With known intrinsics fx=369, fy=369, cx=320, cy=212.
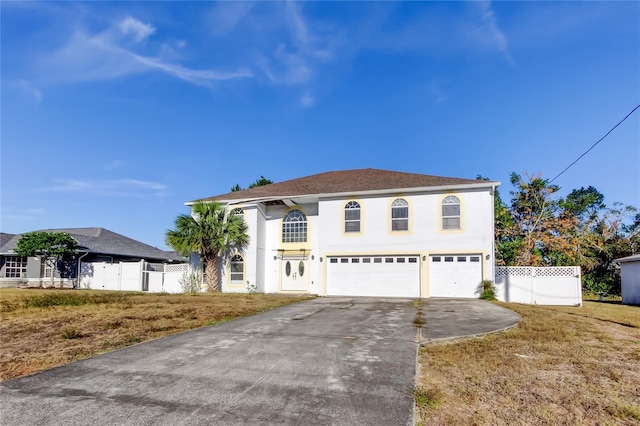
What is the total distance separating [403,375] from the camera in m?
4.93

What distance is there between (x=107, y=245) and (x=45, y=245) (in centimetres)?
512

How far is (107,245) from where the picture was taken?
93.3 feet

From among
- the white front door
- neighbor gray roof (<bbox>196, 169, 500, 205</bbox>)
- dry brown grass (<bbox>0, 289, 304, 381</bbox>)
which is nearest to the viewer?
dry brown grass (<bbox>0, 289, 304, 381</bbox>)

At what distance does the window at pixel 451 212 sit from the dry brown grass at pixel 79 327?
9.39m

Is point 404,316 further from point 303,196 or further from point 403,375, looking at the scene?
point 303,196

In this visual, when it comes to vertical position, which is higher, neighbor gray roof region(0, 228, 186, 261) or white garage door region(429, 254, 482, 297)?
neighbor gray roof region(0, 228, 186, 261)

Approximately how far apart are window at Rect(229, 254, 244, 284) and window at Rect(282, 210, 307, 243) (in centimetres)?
262

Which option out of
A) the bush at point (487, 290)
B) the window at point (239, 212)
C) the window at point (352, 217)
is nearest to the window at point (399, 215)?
the window at point (352, 217)

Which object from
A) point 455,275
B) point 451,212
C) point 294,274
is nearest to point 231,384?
point 455,275

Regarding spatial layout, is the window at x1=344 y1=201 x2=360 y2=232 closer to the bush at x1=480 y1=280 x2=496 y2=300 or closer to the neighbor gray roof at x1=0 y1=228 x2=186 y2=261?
the bush at x1=480 y1=280 x2=496 y2=300

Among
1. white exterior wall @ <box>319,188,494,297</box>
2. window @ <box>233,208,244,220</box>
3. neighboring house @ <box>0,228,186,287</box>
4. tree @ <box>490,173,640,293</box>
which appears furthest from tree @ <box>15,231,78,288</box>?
tree @ <box>490,173,640,293</box>

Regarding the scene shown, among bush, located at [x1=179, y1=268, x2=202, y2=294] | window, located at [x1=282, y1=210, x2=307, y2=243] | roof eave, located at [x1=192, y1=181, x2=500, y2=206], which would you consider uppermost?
roof eave, located at [x1=192, y1=181, x2=500, y2=206]

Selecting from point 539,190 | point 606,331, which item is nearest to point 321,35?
point 606,331

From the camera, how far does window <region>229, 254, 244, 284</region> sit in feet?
65.7
